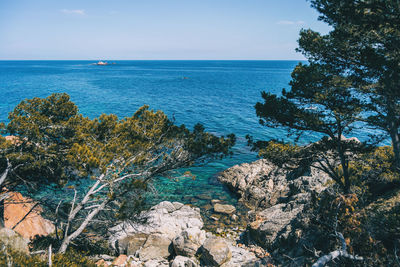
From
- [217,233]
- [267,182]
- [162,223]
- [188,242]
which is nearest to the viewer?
[188,242]

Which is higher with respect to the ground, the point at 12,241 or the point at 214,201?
the point at 12,241

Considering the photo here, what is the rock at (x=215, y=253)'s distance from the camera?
10946mm

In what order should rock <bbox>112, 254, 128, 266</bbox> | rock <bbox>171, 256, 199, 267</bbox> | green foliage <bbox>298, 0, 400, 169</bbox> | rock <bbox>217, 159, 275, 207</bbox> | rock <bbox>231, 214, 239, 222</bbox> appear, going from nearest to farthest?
green foliage <bbox>298, 0, 400, 169</bbox>
rock <bbox>171, 256, 199, 267</bbox>
rock <bbox>112, 254, 128, 266</bbox>
rock <bbox>231, 214, 239, 222</bbox>
rock <bbox>217, 159, 275, 207</bbox>

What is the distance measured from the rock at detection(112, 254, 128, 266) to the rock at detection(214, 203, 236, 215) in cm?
784

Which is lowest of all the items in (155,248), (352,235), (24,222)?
(155,248)

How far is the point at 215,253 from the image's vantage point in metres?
11.1

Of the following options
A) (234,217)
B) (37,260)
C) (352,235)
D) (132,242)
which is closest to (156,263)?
(132,242)

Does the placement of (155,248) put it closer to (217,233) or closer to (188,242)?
(188,242)

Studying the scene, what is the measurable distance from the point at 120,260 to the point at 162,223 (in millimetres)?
3392

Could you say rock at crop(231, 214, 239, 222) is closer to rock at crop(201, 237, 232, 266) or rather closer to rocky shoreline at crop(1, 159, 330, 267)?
rocky shoreline at crop(1, 159, 330, 267)

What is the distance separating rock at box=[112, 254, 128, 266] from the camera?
11055mm

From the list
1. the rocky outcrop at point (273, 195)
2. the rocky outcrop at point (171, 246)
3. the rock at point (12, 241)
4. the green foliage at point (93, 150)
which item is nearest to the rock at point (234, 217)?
the rocky outcrop at point (273, 195)

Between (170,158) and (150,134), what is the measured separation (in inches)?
65.6

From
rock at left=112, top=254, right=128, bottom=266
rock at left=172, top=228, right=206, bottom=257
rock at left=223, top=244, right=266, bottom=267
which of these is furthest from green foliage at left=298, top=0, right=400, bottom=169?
rock at left=112, top=254, right=128, bottom=266
